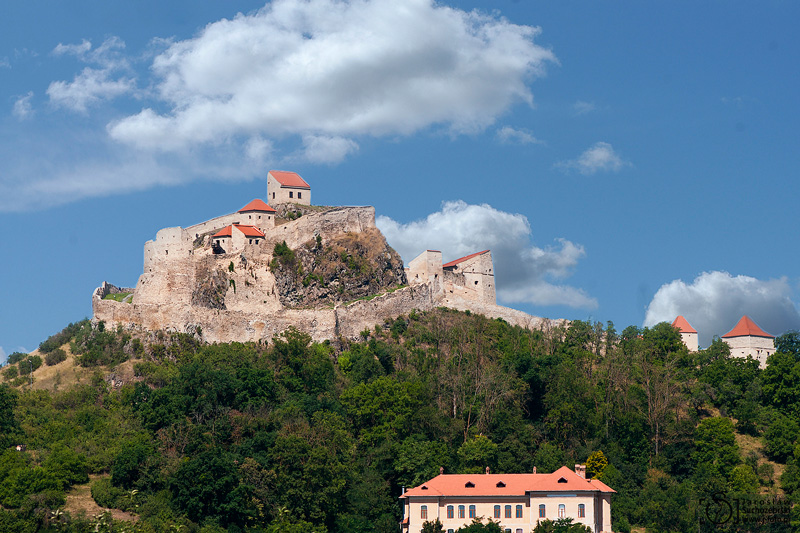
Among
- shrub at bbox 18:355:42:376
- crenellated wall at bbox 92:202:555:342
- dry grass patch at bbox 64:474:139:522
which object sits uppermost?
crenellated wall at bbox 92:202:555:342

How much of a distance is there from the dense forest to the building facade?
2148 mm

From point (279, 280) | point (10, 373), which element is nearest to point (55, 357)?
point (10, 373)

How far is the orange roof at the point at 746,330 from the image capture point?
305ft

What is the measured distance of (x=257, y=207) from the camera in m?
90.2

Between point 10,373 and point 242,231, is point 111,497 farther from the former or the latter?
point 242,231

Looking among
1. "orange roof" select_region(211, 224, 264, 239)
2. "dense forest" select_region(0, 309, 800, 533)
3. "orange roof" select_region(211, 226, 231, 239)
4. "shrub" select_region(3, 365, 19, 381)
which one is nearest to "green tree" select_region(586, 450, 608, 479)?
"dense forest" select_region(0, 309, 800, 533)

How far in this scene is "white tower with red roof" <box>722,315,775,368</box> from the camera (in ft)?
303

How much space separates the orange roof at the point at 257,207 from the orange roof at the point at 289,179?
122 inches

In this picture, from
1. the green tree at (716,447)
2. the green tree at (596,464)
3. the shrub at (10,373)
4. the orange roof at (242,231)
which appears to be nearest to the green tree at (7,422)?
the shrub at (10,373)

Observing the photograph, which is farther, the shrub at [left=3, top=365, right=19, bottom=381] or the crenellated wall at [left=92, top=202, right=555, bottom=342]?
the crenellated wall at [left=92, top=202, right=555, bottom=342]

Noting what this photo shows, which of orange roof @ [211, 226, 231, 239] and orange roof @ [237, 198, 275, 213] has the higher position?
orange roof @ [237, 198, 275, 213]

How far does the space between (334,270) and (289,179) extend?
12.4 metres

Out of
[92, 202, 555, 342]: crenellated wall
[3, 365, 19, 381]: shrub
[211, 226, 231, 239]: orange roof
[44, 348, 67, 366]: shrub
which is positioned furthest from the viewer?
[211, 226, 231, 239]: orange roof

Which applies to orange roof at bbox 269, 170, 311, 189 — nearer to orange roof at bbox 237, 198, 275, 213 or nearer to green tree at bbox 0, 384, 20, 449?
orange roof at bbox 237, 198, 275, 213
